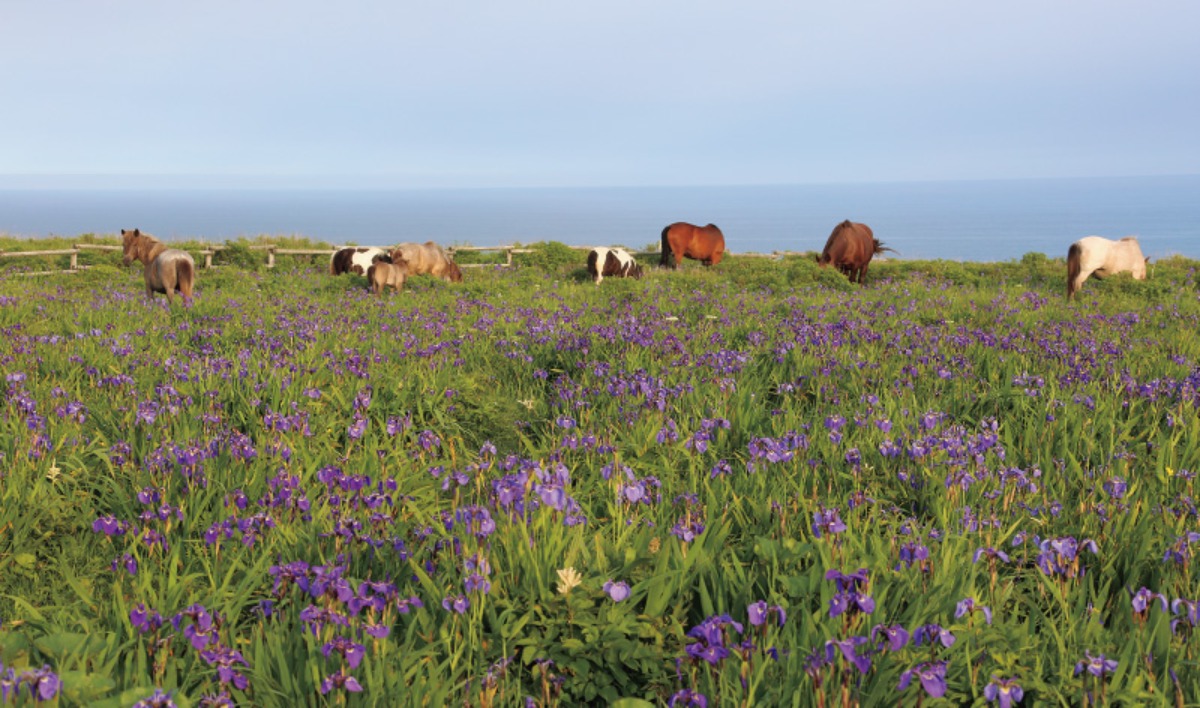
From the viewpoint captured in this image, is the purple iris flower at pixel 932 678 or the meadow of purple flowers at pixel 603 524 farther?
Result: the meadow of purple flowers at pixel 603 524

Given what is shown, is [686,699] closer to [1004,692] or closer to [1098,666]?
[1004,692]

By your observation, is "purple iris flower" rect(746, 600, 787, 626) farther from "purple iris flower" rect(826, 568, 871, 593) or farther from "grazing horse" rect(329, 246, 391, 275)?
"grazing horse" rect(329, 246, 391, 275)

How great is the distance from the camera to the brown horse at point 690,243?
2662 cm

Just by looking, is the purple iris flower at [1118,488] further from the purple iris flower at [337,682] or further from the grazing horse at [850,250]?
the grazing horse at [850,250]

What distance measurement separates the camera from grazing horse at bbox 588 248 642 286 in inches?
863

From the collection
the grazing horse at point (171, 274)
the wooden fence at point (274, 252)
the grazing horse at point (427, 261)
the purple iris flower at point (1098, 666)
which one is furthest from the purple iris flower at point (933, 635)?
the wooden fence at point (274, 252)

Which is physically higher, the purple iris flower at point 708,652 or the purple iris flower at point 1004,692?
the purple iris flower at point 708,652

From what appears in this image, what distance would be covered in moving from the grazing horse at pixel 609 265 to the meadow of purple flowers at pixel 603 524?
530 inches

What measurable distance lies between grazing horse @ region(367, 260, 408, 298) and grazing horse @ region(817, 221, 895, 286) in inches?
475

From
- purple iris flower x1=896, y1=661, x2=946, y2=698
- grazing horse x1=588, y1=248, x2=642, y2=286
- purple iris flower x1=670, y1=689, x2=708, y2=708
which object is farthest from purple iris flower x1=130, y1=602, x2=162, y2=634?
grazing horse x1=588, y1=248, x2=642, y2=286

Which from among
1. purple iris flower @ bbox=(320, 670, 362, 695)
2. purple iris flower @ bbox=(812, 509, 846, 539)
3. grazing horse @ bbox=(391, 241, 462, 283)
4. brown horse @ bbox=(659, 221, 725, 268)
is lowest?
purple iris flower @ bbox=(320, 670, 362, 695)

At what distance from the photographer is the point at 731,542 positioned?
3922 millimetres

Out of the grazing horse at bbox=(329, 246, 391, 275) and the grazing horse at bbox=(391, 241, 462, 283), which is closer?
the grazing horse at bbox=(391, 241, 462, 283)

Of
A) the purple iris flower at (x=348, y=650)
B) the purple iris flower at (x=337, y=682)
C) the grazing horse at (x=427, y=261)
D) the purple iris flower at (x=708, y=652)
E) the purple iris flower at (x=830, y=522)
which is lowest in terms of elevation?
the purple iris flower at (x=337, y=682)
